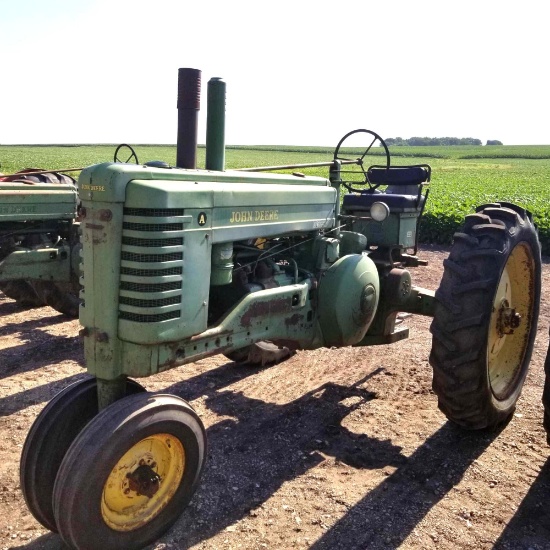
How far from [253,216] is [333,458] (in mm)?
1607

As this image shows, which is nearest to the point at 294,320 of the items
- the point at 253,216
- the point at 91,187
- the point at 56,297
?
the point at 253,216

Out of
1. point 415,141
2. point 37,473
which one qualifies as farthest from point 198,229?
point 415,141

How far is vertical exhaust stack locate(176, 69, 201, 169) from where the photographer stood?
3.45 metres

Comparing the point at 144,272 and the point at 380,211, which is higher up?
the point at 380,211

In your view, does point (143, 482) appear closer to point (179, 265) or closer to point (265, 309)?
point (179, 265)

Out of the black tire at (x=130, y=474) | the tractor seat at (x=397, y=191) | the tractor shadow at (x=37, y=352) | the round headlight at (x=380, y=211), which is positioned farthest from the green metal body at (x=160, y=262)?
the tractor shadow at (x=37, y=352)

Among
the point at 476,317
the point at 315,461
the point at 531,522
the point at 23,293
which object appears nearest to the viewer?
the point at 531,522

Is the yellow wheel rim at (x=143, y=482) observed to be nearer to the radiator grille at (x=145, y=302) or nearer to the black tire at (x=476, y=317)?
the radiator grille at (x=145, y=302)

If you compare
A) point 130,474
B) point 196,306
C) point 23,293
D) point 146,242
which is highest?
point 146,242

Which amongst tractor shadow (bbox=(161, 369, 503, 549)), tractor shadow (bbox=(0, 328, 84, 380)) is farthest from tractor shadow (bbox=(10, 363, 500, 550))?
tractor shadow (bbox=(0, 328, 84, 380))

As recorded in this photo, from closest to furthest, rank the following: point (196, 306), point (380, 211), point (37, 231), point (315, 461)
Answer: point (196, 306)
point (315, 461)
point (380, 211)
point (37, 231)

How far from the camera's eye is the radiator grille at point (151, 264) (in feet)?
9.46

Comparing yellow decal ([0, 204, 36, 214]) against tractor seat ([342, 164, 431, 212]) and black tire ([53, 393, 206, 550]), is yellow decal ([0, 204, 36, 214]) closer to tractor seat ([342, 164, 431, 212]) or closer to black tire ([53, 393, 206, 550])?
tractor seat ([342, 164, 431, 212])

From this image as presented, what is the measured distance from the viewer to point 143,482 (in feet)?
9.46
